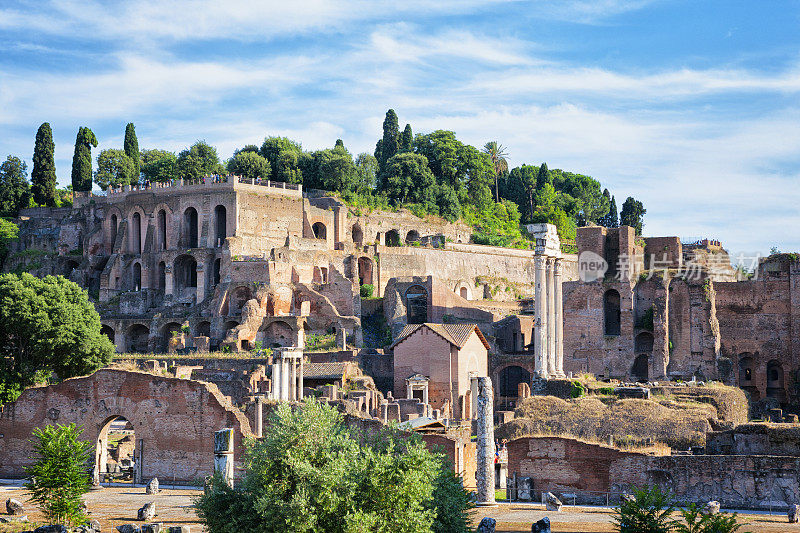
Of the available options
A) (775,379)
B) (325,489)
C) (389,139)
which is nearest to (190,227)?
(389,139)

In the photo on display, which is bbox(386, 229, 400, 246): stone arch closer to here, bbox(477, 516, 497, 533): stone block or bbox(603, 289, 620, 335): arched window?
bbox(603, 289, 620, 335): arched window

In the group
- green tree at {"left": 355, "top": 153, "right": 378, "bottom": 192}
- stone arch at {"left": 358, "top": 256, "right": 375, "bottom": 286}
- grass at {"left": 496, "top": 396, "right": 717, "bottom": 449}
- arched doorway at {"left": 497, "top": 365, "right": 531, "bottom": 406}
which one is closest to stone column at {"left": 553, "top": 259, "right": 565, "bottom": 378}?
arched doorway at {"left": 497, "top": 365, "right": 531, "bottom": 406}

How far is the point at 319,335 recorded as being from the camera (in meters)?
56.8

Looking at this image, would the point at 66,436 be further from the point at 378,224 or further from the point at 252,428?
the point at 378,224

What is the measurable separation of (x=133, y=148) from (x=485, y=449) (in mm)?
56467

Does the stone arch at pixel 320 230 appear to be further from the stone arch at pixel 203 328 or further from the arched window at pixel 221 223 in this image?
the stone arch at pixel 203 328

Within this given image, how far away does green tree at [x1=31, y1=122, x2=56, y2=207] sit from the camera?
74625 mm

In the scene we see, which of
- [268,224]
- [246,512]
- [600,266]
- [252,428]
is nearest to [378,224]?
[268,224]

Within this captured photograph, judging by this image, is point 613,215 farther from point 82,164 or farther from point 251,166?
point 82,164

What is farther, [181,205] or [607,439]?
[181,205]

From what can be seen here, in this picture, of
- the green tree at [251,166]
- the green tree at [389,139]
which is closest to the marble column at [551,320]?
the green tree at [251,166]

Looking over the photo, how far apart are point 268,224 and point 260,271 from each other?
7.03m

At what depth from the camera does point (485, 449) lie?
30797 mm

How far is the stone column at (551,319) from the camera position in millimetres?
50000
